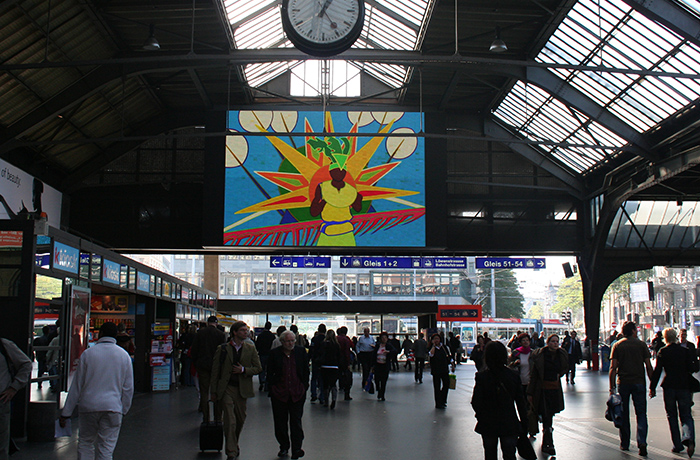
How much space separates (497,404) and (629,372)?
4.01 m

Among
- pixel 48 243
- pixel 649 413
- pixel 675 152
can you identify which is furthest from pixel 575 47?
pixel 48 243

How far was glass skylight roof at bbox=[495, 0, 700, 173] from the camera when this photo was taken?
18.7 meters

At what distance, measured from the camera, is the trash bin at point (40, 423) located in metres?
9.95

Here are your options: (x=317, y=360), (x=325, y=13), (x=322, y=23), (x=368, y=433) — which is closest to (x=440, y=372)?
(x=317, y=360)

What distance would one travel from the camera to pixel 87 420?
6359 mm

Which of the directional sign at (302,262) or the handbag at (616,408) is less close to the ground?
the directional sign at (302,262)

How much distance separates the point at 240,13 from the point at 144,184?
32.1 ft

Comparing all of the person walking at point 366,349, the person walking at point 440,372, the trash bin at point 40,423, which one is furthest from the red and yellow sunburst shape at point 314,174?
the trash bin at point 40,423

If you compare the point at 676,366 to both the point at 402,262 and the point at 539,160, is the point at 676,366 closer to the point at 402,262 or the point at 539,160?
the point at 402,262

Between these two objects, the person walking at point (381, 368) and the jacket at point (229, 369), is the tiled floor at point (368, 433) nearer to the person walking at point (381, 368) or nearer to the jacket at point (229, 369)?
the person walking at point (381, 368)

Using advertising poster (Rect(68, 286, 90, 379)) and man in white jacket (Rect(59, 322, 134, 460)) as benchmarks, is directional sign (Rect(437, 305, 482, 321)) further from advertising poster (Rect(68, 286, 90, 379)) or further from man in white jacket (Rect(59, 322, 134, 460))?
man in white jacket (Rect(59, 322, 134, 460))

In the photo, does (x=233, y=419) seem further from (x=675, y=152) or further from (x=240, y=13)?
(x=675, y=152)

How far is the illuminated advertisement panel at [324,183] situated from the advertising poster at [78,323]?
12.9 metres

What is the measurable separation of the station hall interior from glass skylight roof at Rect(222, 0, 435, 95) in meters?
0.10
